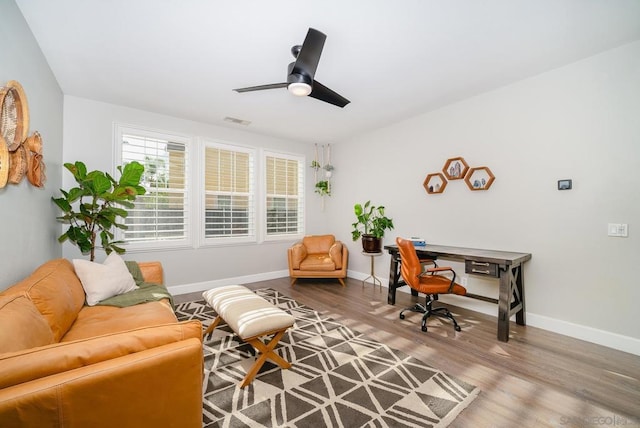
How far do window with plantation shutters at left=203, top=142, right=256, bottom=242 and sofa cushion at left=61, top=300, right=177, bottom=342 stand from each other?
2259mm

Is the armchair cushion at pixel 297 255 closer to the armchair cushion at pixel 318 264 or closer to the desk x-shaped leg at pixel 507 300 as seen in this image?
the armchair cushion at pixel 318 264

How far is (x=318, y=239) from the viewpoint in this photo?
5305 millimetres

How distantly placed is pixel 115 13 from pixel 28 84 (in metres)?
1.02

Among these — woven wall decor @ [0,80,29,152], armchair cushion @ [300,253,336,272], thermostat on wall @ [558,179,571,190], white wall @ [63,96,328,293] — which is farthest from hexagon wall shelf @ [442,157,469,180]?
woven wall decor @ [0,80,29,152]

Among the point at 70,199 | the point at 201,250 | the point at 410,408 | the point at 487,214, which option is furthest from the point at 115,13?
the point at 487,214

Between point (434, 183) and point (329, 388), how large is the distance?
3108 mm

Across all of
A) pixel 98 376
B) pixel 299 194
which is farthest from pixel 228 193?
pixel 98 376

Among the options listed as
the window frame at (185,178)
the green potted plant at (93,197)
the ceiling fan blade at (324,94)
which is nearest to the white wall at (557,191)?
the ceiling fan blade at (324,94)

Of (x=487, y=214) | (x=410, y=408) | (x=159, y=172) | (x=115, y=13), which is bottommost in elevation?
(x=410, y=408)

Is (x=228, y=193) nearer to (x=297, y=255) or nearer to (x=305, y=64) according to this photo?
(x=297, y=255)

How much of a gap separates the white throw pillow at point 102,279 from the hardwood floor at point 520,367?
7.06 feet

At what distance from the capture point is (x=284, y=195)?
5410mm

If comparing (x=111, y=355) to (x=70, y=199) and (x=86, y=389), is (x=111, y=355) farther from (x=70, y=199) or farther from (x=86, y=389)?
(x=70, y=199)

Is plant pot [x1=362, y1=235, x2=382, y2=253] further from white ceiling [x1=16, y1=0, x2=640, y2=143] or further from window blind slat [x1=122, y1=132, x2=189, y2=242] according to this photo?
window blind slat [x1=122, y1=132, x2=189, y2=242]
